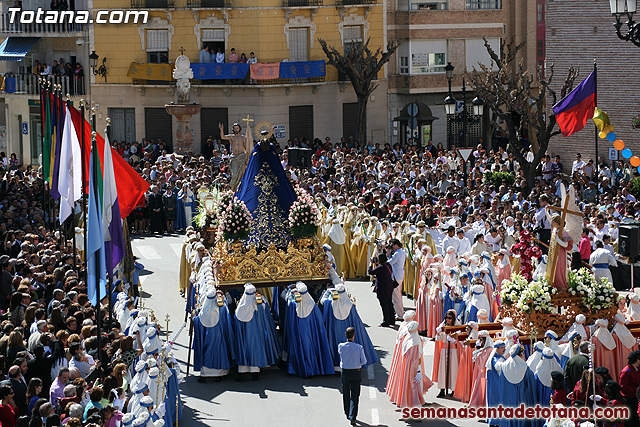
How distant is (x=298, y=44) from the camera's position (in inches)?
1882

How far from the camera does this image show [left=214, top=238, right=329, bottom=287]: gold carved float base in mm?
18062

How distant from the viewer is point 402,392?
51.3 ft

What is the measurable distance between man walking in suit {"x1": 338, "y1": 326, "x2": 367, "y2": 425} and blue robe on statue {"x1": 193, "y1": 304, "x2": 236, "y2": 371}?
277 cm

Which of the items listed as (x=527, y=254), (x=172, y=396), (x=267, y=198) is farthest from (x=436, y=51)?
(x=172, y=396)

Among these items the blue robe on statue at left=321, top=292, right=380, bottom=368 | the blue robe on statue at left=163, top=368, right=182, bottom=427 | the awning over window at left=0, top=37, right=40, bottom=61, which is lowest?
the blue robe on statue at left=163, top=368, right=182, bottom=427

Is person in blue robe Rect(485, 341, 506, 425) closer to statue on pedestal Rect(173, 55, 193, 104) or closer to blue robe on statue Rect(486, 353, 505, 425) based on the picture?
blue robe on statue Rect(486, 353, 505, 425)

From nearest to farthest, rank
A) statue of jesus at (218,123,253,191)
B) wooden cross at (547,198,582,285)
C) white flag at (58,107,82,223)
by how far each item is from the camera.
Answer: wooden cross at (547,198,582,285) < white flag at (58,107,82,223) < statue of jesus at (218,123,253,191)

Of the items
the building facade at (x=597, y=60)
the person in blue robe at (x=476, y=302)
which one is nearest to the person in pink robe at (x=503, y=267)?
the person in blue robe at (x=476, y=302)

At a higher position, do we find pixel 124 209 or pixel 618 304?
pixel 124 209

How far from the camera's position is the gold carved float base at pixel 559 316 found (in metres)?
15.3

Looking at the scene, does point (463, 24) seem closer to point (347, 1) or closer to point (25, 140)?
point (347, 1)

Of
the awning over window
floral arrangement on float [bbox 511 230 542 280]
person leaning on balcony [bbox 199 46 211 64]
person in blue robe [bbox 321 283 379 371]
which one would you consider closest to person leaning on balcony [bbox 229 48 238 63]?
person leaning on balcony [bbox 199 46 211 64]

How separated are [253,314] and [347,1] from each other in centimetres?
3255

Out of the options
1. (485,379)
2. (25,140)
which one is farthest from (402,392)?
(25,140)
